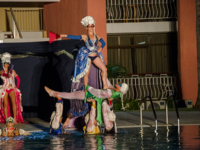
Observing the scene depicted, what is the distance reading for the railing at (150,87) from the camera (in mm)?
17031

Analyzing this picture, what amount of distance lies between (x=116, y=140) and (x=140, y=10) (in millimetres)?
12111

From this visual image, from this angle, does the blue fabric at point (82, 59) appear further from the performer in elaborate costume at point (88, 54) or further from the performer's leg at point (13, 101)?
the performer's leg at point (13, 101)

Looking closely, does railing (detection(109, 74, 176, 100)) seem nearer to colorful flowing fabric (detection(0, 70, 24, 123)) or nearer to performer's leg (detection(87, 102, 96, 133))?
colorful flowing fabric (detection(0, 70, 24, 123))

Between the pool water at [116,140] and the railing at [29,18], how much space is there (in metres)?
15.1

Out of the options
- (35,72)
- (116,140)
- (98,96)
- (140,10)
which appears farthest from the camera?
(140,10)

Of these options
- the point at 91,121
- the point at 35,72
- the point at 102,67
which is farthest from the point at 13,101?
the point at 91,121

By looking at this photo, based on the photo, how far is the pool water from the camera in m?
6.48

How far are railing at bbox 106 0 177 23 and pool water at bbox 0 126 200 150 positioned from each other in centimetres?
1007

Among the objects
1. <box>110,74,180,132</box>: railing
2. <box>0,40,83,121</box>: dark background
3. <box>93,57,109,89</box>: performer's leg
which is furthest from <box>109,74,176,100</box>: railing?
<box>93,57,109,89</box>: performer's leg

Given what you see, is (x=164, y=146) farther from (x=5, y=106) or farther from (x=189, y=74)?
(x=189, y=74)

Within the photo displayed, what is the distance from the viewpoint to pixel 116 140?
23.7ft

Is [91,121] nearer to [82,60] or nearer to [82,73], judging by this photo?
[82,73]

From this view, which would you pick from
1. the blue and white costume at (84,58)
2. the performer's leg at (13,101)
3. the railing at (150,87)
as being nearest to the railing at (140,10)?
the railing at (150,87)

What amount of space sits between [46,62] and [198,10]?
6540 mm
